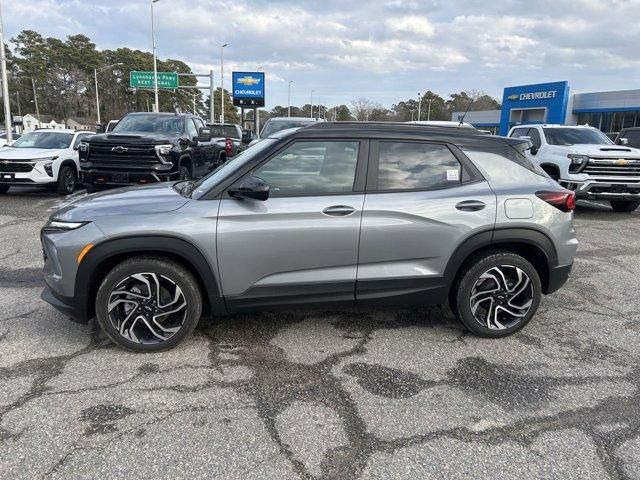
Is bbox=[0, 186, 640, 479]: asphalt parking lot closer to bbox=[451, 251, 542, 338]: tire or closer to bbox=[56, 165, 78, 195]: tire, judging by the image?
bbox=[451, 251, 542, 338]: tire

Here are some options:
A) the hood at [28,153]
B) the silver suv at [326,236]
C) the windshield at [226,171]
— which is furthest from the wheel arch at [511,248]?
the hood at [28,153]

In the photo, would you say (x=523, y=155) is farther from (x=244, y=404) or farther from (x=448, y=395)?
(x=244, y=404)

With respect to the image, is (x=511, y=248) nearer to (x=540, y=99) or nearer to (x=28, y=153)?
(x=28, y=153)

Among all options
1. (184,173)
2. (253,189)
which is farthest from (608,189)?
(253,189)

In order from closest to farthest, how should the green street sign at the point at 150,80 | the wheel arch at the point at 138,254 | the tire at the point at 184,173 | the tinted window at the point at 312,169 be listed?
1. the wheel arch at the point at 138,254
2. the tinted window at the point at 312,169
3. the tire at the point at 184,173
4. the green street sign at the point at 150,80

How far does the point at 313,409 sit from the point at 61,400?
62.3 inches

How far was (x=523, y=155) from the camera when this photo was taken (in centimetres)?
415

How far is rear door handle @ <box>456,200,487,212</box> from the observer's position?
12.6ft

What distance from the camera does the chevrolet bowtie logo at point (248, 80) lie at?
38.4 meters

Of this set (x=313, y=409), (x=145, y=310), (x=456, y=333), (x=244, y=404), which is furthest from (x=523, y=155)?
(x=145, y=310)

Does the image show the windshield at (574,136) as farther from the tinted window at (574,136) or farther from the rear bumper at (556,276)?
the rear bumper at (556,276)

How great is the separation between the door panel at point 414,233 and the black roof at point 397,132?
0.42 metres

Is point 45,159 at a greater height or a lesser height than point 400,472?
greater

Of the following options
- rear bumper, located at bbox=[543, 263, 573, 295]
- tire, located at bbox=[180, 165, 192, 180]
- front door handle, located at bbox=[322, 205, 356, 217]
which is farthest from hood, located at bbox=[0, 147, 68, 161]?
rear bumper, located at bbox=[543, 263, 573, 295]
